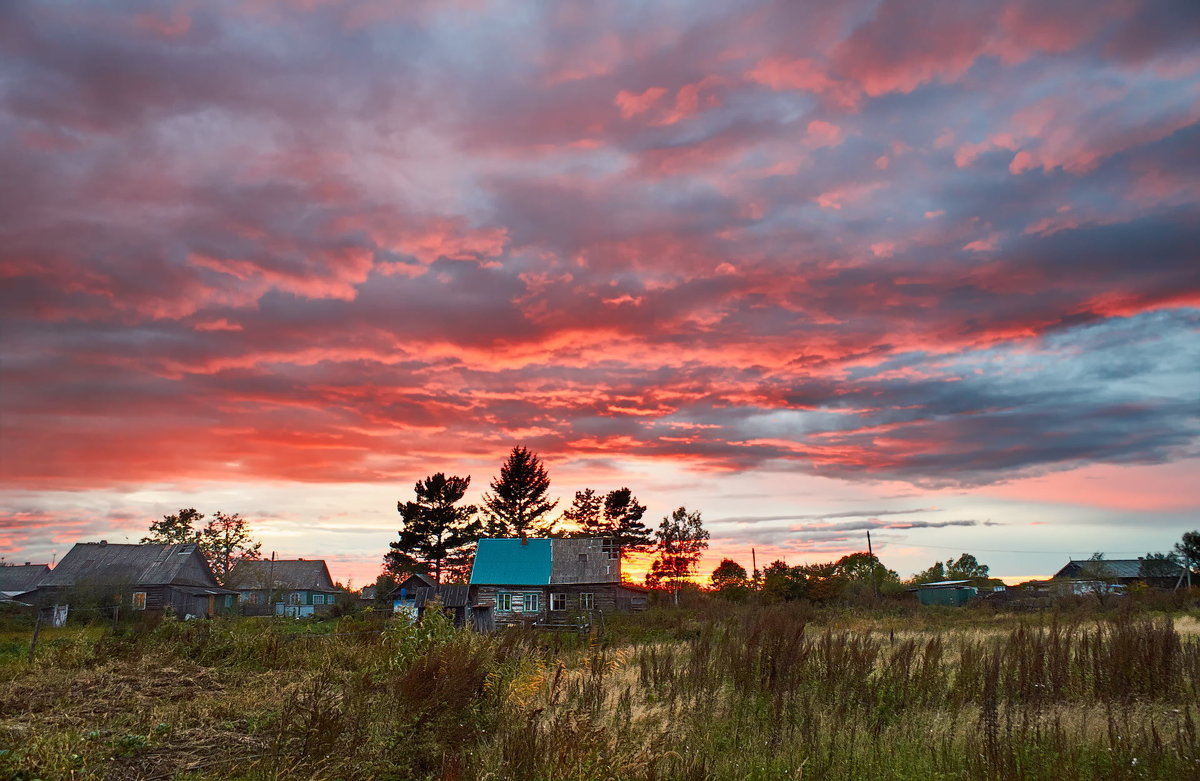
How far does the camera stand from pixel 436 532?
68.2 m

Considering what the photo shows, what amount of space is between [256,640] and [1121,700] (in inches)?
576

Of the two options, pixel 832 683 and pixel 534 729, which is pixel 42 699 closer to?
pixel 534 729

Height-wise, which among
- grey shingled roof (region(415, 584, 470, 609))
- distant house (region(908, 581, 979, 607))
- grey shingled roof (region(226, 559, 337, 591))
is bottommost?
distant house (region(908, 581, 979, 607))

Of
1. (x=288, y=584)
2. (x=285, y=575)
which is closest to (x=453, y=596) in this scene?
(x=288, y=584)

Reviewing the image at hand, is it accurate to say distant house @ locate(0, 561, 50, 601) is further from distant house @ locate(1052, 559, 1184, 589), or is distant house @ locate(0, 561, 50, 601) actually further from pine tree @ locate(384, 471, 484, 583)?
distant house @ locate(1052, 559, 1184, 589)

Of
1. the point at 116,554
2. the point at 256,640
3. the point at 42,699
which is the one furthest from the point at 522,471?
the point at 42,699

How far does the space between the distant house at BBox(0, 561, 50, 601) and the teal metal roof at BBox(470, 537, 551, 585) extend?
36.1 metres

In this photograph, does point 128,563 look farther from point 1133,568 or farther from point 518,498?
point 1133,568

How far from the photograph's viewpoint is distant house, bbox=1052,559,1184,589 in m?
72.4

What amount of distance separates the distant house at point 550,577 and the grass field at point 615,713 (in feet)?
124

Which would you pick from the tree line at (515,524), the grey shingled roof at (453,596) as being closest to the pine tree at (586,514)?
the tree line at (515,524)

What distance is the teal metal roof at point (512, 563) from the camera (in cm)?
5103

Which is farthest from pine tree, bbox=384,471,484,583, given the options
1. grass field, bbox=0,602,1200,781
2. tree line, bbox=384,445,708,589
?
grass field, bbox=0,602,1200,781

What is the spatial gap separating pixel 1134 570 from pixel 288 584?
303 ft
